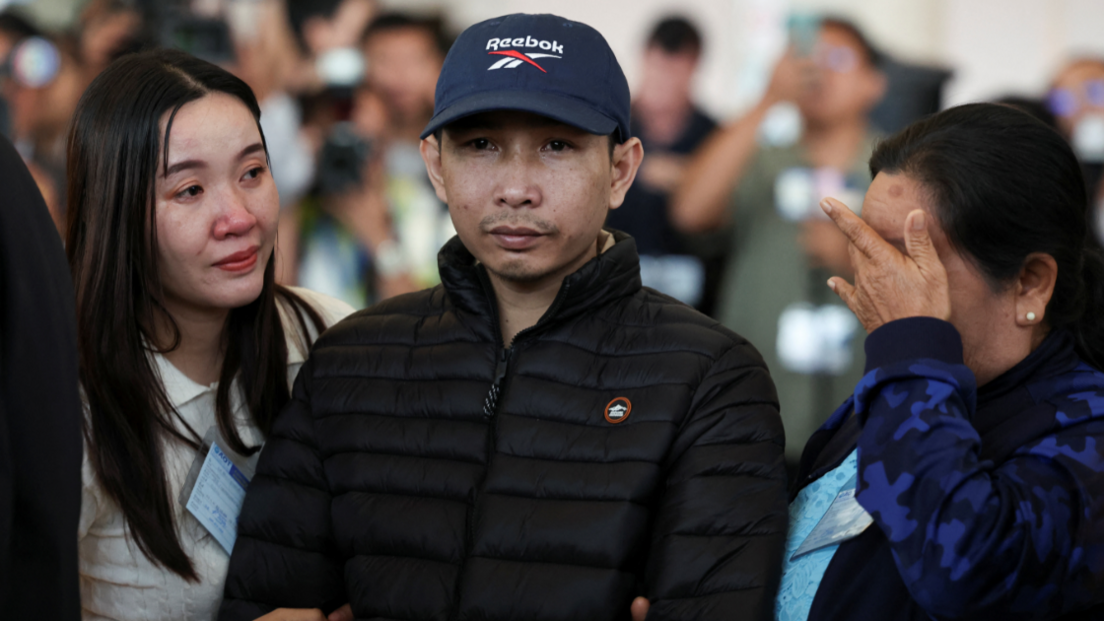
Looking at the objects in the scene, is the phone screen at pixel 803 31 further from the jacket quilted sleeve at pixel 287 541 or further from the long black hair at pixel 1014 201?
the jacket quilted sleeve at pixel 287 541

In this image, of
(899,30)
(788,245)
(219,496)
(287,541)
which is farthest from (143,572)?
(899,30)

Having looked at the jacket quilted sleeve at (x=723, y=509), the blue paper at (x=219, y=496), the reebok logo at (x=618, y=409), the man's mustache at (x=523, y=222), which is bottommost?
the blue paper at (x=219, y=496)

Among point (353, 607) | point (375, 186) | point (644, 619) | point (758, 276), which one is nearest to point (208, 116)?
point (353, 607)

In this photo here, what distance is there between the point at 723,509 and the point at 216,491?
903 mm

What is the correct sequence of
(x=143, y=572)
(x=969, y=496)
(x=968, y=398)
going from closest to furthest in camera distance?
(x=969, y=496) < (x=968, y=398) < (x=143, y=572)

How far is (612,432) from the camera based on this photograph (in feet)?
4.99

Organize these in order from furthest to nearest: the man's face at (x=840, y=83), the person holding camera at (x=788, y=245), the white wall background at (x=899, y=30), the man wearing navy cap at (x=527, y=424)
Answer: the white wall background at (x=899, y=30) → the man's face at (x=840, y=83) → the person holding camera at (x=788, y=245) → the man wearing navy cap at (x=527, y=424)

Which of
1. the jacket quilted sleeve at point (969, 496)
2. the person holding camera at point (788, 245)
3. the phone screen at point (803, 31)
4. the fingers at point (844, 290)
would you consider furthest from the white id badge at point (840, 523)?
the phone screen at point (803, 31)

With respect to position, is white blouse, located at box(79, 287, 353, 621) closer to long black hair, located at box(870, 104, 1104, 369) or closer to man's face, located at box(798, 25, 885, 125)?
long black hair, located at box(870, 104, 1104, 369)

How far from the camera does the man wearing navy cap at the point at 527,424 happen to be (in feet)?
4.74

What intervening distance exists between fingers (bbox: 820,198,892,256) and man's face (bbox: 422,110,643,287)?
0.39 meters

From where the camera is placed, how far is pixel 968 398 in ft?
4.17

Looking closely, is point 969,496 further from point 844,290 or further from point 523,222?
point 523,222

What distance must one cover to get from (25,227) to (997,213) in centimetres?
118
